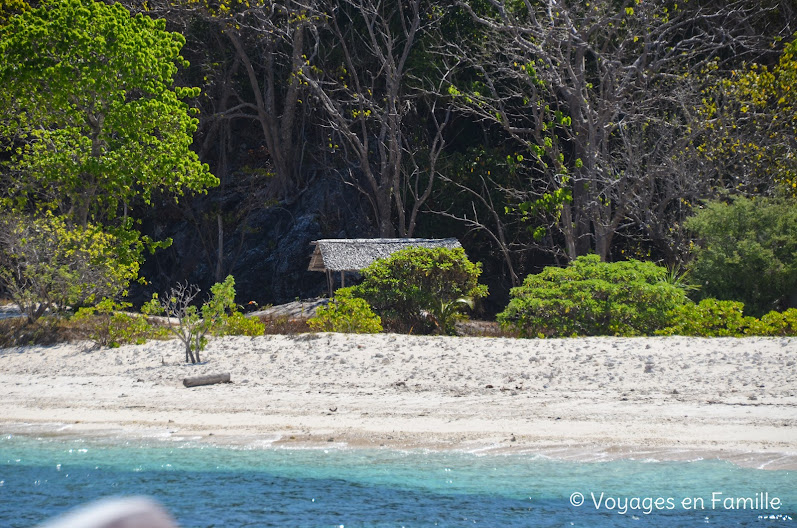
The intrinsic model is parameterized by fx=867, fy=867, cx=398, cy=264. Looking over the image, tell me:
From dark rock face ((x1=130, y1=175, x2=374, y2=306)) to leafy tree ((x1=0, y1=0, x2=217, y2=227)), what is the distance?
9080 mm

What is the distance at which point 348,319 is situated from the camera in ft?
49.3

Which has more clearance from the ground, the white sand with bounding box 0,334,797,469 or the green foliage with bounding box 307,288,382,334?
the green foliage with bounding box 307,288,382,334

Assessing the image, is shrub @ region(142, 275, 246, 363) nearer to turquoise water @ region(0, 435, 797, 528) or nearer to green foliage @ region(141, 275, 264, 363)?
green foliage @ region(141, 275, 264, 363)

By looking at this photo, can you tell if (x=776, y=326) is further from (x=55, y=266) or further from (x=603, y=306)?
(x=55, y=266)

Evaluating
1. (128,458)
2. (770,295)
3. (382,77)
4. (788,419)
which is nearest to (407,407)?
(128,458)

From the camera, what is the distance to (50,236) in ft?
54.1

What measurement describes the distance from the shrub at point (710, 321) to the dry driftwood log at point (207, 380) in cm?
689

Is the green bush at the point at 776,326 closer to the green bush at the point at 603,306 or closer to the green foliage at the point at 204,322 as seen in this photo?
the green bush at the point at 603,306

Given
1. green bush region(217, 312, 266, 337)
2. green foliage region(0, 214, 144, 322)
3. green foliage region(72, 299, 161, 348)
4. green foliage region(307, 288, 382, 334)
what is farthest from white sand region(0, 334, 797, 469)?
green foliage region(0, 214, 144, 322)

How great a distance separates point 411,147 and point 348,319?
1435cm

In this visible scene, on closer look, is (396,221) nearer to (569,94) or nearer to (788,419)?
(569,94)

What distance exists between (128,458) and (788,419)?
6.79 meters

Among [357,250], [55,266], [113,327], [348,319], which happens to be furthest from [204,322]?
[357,250]

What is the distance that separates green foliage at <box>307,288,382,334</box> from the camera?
14906 mm
